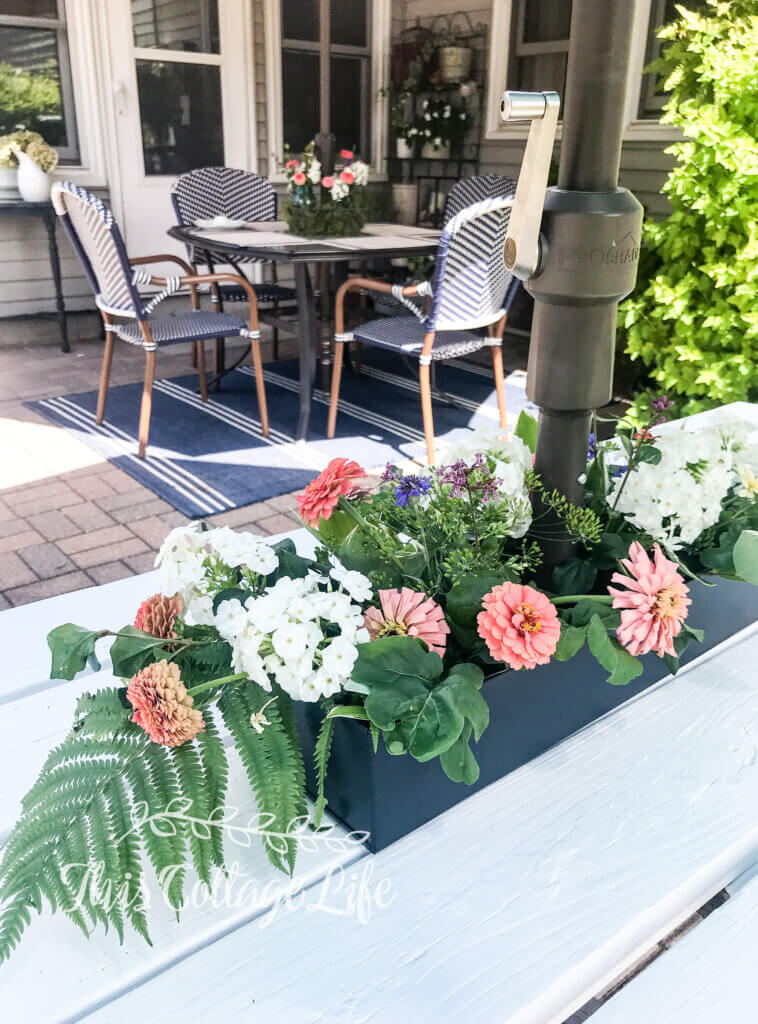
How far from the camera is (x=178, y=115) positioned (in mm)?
5707

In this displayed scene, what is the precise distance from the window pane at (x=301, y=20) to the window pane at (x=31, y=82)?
5.29 feet

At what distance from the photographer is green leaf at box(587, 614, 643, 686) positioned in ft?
2.25

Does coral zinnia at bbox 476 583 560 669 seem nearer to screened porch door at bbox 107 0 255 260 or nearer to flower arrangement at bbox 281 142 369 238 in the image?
flower arrangement at bbox 281 142 369 238

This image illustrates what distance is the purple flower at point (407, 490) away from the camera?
790 mm

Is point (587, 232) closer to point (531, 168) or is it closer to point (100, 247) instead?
point (531, 168)

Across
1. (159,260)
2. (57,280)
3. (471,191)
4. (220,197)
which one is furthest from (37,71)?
(471,191)

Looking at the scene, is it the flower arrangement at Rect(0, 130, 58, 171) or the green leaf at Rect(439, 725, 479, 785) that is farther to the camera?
the flower arrangement at Rect(0, 130, 58, 171)

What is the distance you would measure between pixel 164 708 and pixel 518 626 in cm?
27

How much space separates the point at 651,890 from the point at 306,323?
3302 millimetres

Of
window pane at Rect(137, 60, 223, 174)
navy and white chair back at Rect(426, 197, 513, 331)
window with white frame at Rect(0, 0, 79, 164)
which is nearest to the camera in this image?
navy and white chair back at Rect(426, 197, 513, 331)

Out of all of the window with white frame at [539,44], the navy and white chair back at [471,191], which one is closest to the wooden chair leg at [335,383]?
the navy and white chair back at [471,191]

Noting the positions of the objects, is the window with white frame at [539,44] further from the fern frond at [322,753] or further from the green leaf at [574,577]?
the fern frond at [322,753]

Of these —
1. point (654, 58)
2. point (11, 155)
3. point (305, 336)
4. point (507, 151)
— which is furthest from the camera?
point (507, 151)

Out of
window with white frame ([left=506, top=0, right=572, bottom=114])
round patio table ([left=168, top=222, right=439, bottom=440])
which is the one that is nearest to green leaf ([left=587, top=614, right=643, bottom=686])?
round patio table ([left=168, top=222, right=439, bottom=440])
